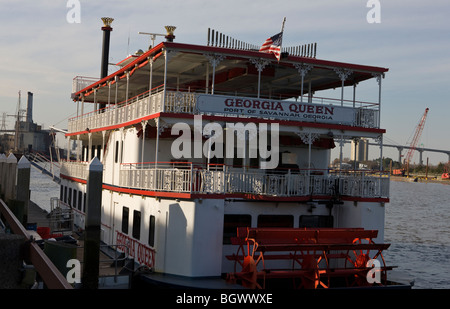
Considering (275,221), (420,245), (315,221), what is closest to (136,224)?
(275,221)

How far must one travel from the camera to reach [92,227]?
36.6 feet

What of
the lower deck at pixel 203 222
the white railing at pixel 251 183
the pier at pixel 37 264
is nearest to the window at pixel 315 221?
the lower deck at pixel 203 222

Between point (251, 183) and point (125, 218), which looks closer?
point (251, 183)

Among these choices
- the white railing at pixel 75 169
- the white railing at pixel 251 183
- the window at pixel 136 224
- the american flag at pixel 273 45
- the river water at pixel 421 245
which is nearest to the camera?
the white railing at pixel 251 183

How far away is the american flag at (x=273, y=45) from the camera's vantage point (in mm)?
15539

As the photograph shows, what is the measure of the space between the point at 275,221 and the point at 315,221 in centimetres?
130

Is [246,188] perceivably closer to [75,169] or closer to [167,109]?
[167,109]

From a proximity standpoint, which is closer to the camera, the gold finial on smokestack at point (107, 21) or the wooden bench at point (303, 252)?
the wooden bench at point (303, 252)

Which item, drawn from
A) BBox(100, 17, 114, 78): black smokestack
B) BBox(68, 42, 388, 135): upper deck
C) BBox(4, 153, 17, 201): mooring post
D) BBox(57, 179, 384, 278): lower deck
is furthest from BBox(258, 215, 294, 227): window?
BBox(100, 17, 114, 78): black smokestack

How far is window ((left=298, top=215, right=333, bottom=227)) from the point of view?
50.3ft

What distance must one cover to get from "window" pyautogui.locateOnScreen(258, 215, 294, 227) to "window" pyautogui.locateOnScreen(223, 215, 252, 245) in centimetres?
43

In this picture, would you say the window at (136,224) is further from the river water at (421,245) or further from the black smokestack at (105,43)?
the black smokestack at (105,43)

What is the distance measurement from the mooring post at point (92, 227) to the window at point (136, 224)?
177 inches

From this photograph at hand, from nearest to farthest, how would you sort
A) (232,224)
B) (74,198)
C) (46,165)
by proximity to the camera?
(232,224) → (74,198) → (46,165)
